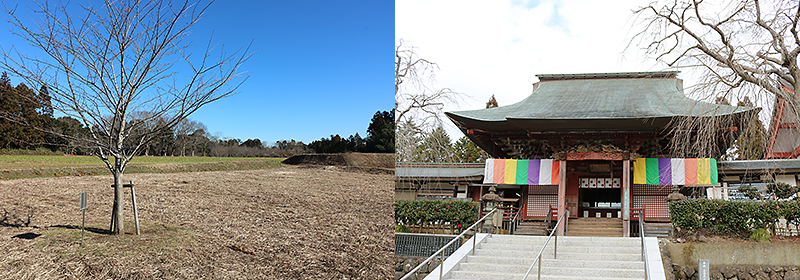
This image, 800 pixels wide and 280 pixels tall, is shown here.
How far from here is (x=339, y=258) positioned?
6629 millimetres

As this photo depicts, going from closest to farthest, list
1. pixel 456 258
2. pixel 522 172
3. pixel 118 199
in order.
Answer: pixel 118 199, pixel 456 258, pixel 522 172

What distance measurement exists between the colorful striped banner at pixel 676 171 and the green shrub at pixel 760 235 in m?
2.13

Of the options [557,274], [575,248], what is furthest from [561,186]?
[557,274]

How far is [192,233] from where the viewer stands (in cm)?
620

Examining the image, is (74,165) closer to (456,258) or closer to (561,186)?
(456,258)

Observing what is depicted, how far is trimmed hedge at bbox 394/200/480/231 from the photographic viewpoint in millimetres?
8586

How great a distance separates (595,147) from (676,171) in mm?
1663

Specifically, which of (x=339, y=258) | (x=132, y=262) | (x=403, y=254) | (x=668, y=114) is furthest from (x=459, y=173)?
(x=132, y=262)

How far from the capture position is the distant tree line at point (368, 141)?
11906 mm

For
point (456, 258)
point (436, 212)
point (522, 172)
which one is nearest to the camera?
point (456, 258)

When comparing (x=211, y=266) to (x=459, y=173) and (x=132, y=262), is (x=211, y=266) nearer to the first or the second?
(x=132, y=262)

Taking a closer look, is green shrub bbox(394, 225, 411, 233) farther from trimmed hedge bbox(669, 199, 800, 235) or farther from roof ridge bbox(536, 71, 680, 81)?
roof ridge bbox(536, 71, 680, 81)

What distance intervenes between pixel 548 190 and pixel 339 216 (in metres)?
5.56

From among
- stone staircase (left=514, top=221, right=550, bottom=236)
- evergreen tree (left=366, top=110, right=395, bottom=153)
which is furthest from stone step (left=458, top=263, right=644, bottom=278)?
evergreen tree (left=366, top=110, right=395, bottom=153)
